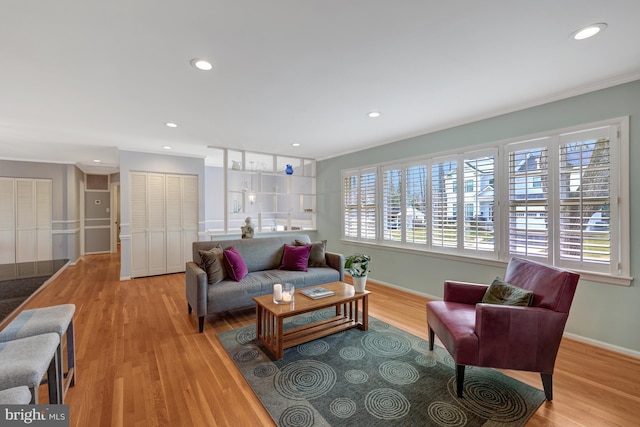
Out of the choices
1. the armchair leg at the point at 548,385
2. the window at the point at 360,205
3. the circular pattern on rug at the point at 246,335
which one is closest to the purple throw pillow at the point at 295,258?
the circular pattern on rug at the point at 246,335

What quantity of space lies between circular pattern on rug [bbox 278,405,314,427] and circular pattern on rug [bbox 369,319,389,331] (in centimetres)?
134

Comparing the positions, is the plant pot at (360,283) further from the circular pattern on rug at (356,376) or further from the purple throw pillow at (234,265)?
the purple throw pillow at (234,265)

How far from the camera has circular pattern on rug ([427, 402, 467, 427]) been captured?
1642mm

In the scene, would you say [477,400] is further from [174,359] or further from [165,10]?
[165,10]

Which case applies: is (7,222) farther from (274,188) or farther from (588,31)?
(588,31)

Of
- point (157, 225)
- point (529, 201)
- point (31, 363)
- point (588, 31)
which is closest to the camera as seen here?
→ point (31, 363)

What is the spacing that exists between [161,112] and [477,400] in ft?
13.1

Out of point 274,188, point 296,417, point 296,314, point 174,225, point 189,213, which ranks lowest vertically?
point 296,417

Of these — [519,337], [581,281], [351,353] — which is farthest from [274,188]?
[581,281]

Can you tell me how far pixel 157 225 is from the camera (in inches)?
204

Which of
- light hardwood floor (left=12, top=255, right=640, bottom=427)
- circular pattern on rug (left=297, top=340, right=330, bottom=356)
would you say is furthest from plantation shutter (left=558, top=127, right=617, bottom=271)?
circular pattern on rug (left=297, top=340, right=330, bottom=356)

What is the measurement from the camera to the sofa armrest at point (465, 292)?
2.39 m

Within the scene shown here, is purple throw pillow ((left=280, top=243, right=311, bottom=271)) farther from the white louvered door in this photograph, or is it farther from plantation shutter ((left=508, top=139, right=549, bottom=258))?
the white louvered door

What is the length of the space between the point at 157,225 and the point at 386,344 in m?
4.68
